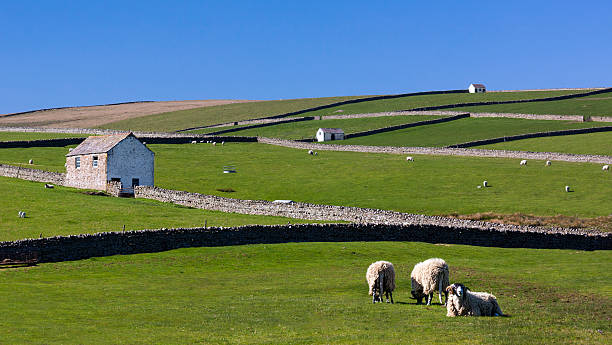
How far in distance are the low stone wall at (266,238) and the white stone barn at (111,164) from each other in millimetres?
27714

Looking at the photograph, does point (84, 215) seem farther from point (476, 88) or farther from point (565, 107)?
point (476, 88)

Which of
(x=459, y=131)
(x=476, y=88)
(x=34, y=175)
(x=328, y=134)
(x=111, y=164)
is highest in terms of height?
(x=476, y=88)

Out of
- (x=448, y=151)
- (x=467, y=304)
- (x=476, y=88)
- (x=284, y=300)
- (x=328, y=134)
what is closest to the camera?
(x=467, y=304)

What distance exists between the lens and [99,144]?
73.7 metres

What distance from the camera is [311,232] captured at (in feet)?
156

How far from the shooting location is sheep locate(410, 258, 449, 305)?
29094 millimetres

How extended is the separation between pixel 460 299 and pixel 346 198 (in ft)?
139

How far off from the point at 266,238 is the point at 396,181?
108 feet

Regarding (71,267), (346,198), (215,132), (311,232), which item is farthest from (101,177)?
(215,132)

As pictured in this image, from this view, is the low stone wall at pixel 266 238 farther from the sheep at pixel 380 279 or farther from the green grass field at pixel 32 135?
the green grass field at pixel 32 135

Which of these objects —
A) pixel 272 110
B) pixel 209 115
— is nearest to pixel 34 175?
pixel 209 115

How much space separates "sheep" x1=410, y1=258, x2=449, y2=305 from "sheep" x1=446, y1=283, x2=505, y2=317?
2495mm

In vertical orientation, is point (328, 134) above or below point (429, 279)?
above

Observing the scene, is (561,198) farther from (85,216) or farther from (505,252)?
(85,216)
